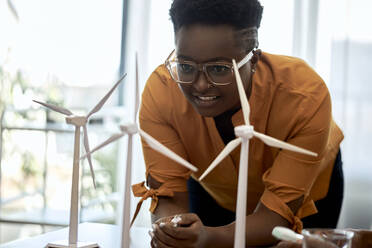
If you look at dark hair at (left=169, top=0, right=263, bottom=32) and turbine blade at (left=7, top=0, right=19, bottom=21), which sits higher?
turbine blade at (left=7, top=0, right=19, bottom=21)

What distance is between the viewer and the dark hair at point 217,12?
65.8 inches

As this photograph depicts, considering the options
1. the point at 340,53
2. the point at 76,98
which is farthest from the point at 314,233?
the point at 76,98

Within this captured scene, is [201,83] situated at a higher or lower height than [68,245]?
higher

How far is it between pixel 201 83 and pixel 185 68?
92mm

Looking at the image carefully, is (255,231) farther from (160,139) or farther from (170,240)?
(160,139)

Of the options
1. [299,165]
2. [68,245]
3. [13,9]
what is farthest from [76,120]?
[13,9]

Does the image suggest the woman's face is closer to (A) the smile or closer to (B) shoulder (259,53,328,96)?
(A) the smile

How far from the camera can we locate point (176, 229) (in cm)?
161

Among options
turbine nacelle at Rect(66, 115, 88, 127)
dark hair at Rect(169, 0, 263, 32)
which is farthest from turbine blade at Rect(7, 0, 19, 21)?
turbine nacelle at Rect(66, 115, 88, 127)

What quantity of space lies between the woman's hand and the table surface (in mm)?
82

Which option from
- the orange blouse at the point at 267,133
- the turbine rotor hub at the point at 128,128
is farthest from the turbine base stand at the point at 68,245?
the turbine rotor hub at the point at 128,128

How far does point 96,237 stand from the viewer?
1.81m

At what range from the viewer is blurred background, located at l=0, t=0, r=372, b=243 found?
4.07 m

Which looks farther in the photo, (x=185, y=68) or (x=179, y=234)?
(x=185, y=68)
